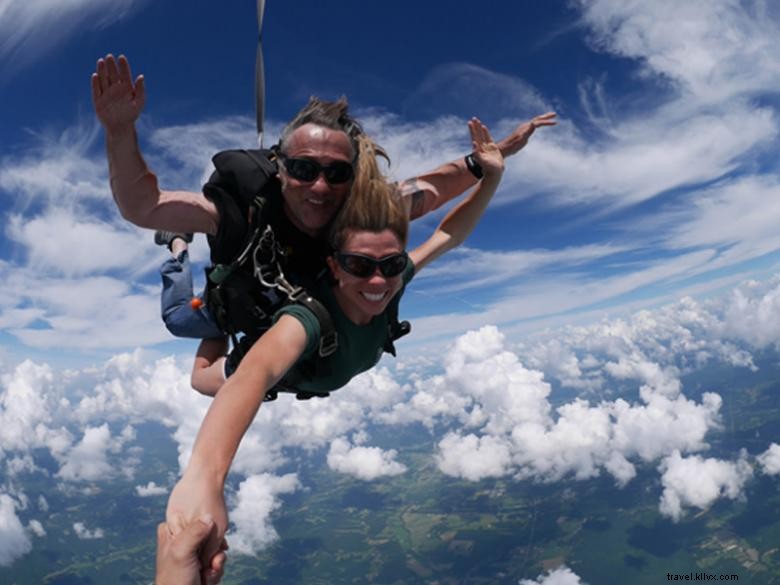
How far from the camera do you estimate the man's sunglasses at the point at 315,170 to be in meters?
2.77

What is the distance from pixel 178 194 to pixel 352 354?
1317 mm

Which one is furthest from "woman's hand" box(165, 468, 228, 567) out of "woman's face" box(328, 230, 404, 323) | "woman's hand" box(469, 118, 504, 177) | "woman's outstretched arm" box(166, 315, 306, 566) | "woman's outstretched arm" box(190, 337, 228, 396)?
"woman's hand" box(469, 118, 504, 177)

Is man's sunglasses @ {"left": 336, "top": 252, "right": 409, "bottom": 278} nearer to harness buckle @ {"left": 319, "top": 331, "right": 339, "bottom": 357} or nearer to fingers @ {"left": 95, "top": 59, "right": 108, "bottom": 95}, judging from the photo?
harness buckle @ {"left": 319, "top": 331, "right": 339, "bottom": 357}

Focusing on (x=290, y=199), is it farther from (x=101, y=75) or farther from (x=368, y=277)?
(x=101, y=75)

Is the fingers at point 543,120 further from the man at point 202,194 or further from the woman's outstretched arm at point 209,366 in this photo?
the woman's outstretched arm at point 209,366

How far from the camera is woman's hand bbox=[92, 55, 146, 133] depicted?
1983mm

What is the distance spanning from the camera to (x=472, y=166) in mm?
3883

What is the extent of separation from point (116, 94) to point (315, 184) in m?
1.05

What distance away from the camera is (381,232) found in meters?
2.62

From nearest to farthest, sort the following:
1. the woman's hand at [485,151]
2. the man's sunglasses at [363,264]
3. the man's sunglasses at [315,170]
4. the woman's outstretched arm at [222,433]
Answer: the woman's outstretched arm at [222,433], the man's sunglasses at [363,264], the man's sunglasses at [315,170], the woman's hand at [485,151]

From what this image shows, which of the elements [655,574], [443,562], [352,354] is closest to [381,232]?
[352,354]

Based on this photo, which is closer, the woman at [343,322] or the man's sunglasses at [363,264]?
the woman at [343,322]

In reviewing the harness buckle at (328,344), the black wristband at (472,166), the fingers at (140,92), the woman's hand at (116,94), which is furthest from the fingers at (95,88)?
the black wristband at (472,166)

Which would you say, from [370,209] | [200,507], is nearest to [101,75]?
[370,209]
